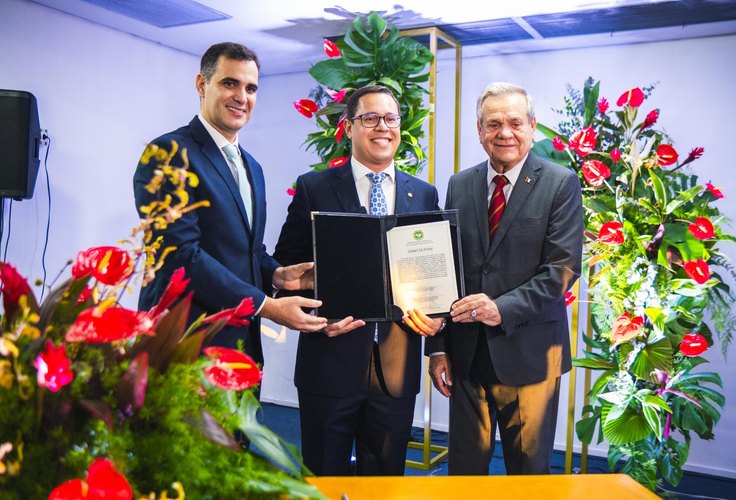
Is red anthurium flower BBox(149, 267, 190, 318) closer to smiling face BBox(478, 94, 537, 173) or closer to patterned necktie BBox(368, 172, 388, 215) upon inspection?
patterned necktie BBox(368, 172, 388, 215)

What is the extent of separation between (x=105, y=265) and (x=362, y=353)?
1.70 m

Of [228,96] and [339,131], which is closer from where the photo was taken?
[228,96]

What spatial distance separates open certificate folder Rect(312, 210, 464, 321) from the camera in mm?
2430

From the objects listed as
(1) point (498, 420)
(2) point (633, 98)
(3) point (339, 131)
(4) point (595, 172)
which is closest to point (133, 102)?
(3) point (339, 131)

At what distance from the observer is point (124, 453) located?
81 cm

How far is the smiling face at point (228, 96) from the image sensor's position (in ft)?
8.18

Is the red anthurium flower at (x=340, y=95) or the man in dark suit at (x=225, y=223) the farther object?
the red anthurium flower at (x=340, y=95)

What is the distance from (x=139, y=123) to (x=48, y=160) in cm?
84

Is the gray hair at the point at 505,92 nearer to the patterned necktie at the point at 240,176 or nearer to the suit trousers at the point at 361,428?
the patterned necktie at the point at 240,176

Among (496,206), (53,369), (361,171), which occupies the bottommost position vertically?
(53,369)

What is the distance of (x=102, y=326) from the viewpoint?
0.82 metres

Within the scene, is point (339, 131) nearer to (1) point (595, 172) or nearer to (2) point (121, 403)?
(1) point (595, 172)

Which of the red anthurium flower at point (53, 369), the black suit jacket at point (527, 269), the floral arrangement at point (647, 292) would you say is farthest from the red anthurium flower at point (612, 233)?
the red anthurium flower at point (53, 369)

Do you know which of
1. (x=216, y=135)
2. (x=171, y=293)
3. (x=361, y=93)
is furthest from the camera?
(x=361, y=93)
